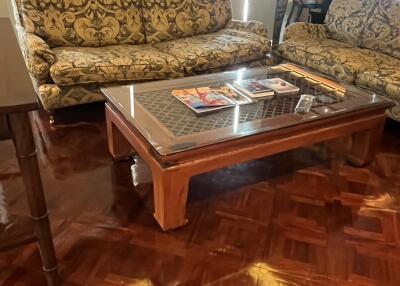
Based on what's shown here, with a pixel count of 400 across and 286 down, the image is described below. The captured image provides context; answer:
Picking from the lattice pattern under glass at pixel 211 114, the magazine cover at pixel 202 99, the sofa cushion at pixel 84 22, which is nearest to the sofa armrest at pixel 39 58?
the sofa cushion at pixel 84 22

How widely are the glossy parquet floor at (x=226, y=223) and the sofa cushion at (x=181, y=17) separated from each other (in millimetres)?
1094

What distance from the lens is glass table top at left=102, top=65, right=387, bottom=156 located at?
1.52 metres

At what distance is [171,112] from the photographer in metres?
1.70

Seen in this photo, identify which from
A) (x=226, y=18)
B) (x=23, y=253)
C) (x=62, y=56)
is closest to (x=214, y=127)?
(x=23, y=253)

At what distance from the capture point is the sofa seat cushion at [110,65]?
2.25m

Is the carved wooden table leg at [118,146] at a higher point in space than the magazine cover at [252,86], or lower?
lower

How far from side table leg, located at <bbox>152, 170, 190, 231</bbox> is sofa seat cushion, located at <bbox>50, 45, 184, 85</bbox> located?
1056 mm

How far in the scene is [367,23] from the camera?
2.90m

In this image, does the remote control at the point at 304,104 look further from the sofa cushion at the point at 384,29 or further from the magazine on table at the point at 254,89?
the sofa cushion at the point at 384,29

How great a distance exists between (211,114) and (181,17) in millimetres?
1529

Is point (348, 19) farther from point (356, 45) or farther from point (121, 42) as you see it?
point (121, 42)

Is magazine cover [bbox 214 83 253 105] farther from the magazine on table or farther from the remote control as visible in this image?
the remote control

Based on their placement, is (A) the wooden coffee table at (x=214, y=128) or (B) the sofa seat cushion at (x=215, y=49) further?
(B) the sofa seat cushion at (x=215, y=49)

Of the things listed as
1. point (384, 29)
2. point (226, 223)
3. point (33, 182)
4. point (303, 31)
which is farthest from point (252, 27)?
point (33, 182)
